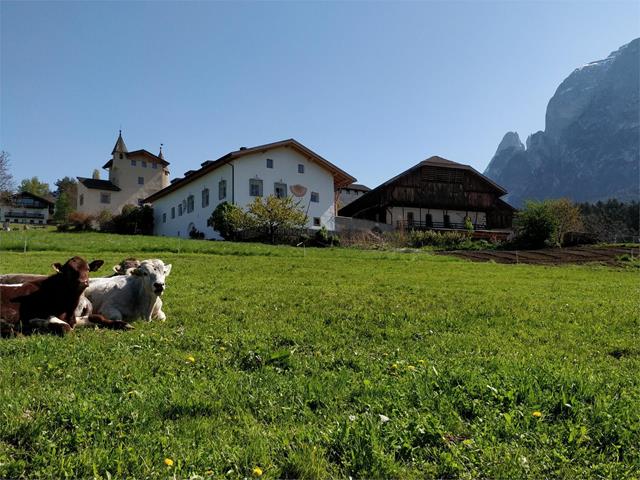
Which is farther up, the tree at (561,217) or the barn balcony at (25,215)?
the barn balcony at (25,215)

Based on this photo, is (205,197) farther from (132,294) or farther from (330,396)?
(330,396)

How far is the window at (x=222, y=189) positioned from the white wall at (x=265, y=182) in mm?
456

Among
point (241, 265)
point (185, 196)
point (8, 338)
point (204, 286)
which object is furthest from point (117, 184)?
point (8, 338)

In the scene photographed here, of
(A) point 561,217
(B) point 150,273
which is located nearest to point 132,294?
(B) point 150,273

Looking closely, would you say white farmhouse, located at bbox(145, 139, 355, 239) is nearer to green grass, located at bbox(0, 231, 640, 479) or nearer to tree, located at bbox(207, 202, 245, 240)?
tree, located at bbox(207, 202, 245, 240)

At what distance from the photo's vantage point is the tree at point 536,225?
40656mm

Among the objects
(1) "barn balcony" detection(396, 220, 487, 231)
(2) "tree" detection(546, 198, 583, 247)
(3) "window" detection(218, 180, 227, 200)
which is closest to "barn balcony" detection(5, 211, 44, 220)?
(3) "window" detection(218, 180, 227, 200)

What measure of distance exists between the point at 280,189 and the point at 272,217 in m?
8.47

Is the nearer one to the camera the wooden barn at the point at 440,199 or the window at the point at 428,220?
the wooden barn at the point at 440,199

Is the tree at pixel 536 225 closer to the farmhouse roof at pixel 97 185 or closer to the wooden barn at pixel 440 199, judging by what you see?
the wooden barn at pixel 440 199

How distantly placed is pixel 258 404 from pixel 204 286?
8.56 m

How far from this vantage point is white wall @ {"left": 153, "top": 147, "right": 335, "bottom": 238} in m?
45.0

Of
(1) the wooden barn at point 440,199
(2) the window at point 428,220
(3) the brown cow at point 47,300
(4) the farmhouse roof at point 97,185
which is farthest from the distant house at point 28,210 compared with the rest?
(3) the brown cow at point 47,300

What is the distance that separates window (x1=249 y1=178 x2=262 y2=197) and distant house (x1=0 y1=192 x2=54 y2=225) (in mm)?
71502
